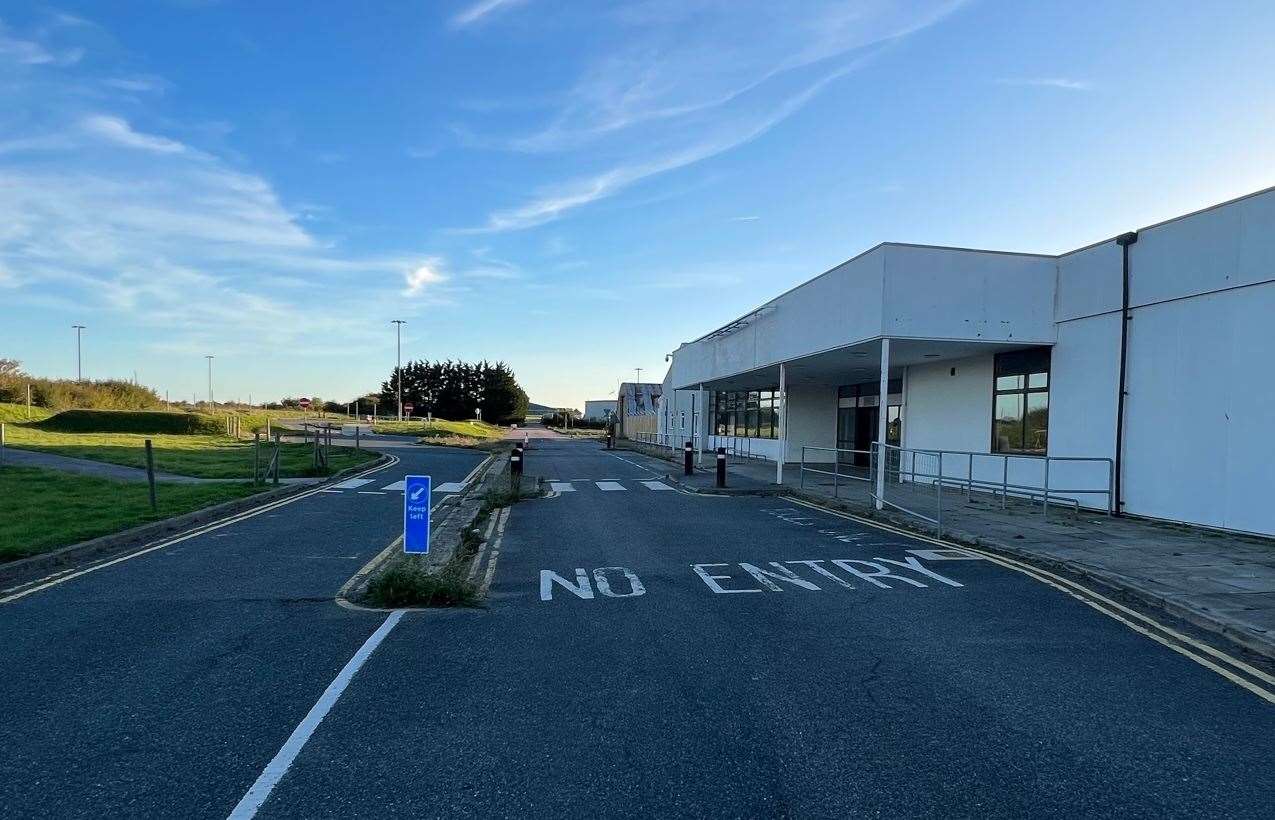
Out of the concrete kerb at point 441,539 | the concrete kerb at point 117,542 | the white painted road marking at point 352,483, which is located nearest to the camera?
the concrete kerb at point 441,539

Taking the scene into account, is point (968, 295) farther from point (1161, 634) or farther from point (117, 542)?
point (117, 542)

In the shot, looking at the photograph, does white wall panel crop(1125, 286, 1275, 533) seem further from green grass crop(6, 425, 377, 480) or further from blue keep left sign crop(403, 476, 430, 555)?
green grass crop(6, 425, 377, 480)

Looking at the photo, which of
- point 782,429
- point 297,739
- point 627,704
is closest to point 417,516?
point 297,739

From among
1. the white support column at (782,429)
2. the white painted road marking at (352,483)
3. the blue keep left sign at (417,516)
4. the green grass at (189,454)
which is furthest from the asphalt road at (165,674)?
the green grass at (189,454)

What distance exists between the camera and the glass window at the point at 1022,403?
50.7ft

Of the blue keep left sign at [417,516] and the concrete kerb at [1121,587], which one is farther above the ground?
the blue keep left sign at [417,516]

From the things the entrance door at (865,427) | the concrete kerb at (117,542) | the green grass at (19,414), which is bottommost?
the concrete kerb at (117,542)

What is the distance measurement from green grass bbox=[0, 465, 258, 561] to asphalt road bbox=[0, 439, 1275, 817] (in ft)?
7.17

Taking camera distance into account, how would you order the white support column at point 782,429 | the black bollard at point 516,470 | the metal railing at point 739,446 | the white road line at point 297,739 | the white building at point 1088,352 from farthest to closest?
the metal railing at point 739,446 → the white support column at point 782,429 → the black bollard at point 516,470 → the white building at point 1088,352 → the white road line at point 297,739

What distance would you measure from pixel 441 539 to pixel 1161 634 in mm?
8485

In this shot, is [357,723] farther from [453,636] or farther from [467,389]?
[467,389]

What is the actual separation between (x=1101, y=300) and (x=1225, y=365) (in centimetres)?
287

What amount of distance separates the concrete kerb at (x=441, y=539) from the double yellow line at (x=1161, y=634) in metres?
6.85

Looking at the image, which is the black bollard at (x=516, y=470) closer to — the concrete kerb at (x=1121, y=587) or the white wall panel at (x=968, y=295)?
the concrete kerb at (x=1121, y=587)
